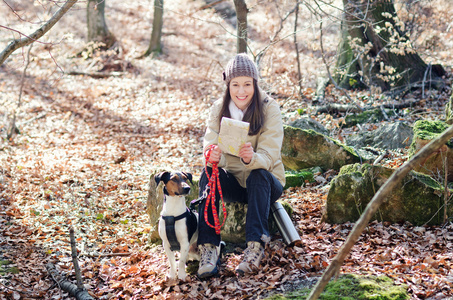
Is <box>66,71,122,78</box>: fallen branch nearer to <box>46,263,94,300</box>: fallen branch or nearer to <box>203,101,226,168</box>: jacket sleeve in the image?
<box>46,263,94,300</box>: fallen branch

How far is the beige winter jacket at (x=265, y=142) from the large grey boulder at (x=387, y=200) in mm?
759

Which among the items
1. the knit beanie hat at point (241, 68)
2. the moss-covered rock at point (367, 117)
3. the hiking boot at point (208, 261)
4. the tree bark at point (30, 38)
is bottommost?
the hiking boot at point (208, 261)

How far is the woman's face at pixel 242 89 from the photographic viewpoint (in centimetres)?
410

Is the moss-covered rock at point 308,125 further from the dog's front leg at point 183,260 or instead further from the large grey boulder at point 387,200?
the dog's front leg at point 183,260

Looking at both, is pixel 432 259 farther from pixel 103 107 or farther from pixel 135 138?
pixel 103 107

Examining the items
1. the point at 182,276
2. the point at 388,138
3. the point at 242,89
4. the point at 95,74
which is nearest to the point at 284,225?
the point at 182,276

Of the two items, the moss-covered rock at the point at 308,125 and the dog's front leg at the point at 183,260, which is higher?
the moss-covered rock at the point at 308,125

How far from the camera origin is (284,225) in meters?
4.17

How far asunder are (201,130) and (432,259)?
22.2ft

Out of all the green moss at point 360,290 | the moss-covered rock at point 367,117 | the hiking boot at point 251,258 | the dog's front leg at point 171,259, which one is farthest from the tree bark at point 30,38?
the moss-covered rock at point 367,117

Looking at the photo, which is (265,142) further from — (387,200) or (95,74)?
(95,74)

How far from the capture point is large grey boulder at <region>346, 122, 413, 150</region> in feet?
21.2

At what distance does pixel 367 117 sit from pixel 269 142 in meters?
4.84

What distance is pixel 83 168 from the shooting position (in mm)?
7695
